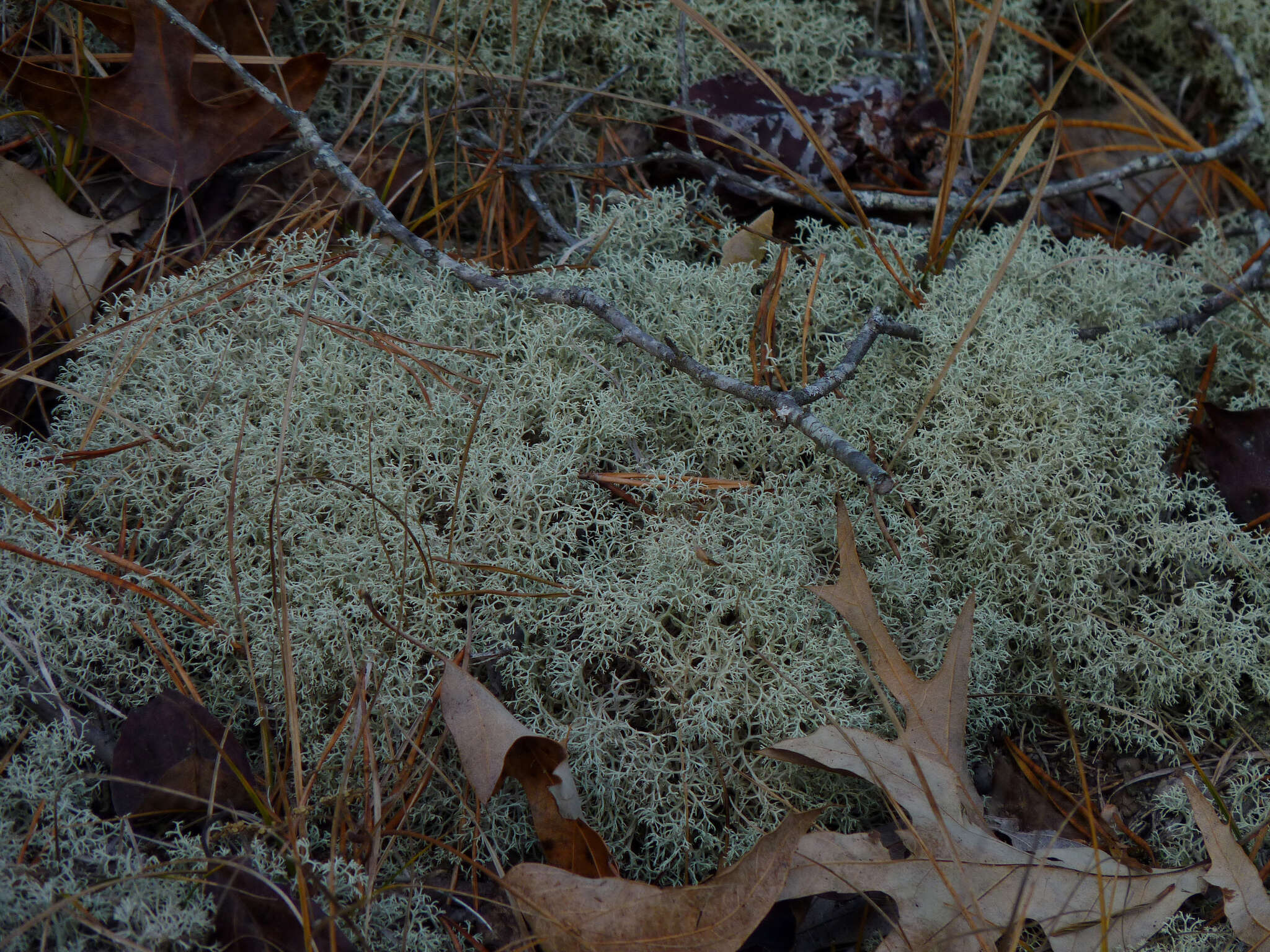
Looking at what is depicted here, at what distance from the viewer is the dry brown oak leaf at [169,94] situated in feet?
6.46

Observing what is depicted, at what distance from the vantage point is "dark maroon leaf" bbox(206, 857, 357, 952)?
1234 millimetres

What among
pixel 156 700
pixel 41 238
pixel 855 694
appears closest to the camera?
pixel 156 700

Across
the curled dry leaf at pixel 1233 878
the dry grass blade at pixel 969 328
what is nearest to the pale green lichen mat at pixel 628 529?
the dry grass blade at pixel 969 328

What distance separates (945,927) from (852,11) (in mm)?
2456

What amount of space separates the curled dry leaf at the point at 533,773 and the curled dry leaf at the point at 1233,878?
982mm

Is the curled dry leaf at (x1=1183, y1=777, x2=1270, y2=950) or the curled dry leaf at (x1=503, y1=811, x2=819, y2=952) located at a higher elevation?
the curled dry leaf at (x1=1183, y1=777, x2=1270, y2=950)

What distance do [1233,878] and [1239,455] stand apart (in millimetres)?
943

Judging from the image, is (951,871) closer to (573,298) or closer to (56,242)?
(573,298)

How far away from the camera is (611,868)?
140 centimetres

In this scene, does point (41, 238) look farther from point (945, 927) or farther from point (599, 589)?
point (945, 927)

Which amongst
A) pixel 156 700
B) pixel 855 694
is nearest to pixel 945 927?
pixel 855 694

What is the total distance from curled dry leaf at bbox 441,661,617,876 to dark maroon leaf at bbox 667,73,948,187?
1.54 m

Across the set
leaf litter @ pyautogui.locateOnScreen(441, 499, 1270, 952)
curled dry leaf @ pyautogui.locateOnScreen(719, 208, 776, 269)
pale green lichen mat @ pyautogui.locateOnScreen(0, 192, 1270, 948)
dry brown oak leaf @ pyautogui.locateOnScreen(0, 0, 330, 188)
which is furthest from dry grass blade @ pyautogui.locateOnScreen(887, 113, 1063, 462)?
dry brown oak leaf @ pyautogui.locateOnScreen(0, 0, 330, 188)

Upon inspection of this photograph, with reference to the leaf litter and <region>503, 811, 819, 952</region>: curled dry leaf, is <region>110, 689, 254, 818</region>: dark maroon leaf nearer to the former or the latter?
the leaf litter
